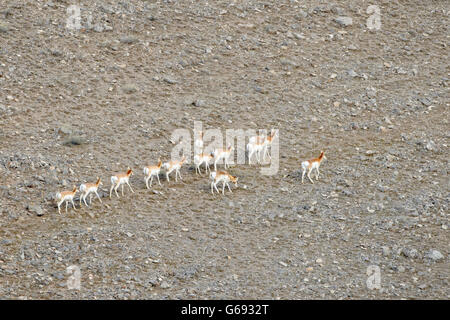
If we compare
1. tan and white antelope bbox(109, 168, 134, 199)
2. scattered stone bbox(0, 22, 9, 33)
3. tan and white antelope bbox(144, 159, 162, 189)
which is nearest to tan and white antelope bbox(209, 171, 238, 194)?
tan and white antelope bbox(144, 159, 162, 189)

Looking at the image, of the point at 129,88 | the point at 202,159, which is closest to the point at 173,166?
the point at 202,159

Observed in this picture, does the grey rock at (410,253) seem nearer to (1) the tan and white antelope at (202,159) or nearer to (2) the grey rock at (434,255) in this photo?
(2) the grey rock at (434,255)

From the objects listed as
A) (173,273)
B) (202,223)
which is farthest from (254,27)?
(173,273)

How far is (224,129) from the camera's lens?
23.3m

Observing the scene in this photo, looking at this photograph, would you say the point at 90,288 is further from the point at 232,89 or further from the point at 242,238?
the point at 232,89

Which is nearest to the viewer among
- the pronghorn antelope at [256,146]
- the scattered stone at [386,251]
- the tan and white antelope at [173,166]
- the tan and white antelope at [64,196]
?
the scattered stone at [386,251]

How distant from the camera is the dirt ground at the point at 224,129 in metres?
18.0

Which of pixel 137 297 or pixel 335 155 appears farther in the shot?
pixel 335 155

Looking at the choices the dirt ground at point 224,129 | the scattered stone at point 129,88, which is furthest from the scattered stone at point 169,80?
the scattered stone at point 129,88

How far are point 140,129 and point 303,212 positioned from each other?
5.80 meters

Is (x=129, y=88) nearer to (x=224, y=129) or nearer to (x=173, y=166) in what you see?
(x=224, y=129)

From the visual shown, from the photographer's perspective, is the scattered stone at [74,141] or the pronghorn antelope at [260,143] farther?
the scattered stone at [74,141]

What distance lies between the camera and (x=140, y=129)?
75.4ft

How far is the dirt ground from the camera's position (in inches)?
709
